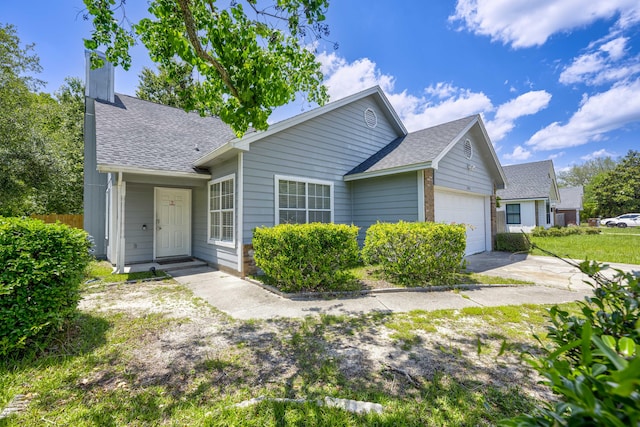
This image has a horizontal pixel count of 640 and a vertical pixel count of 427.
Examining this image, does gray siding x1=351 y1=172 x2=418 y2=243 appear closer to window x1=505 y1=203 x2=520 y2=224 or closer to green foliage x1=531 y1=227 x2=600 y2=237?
green foliage x1=531 y1=227 x2=600 y2=237

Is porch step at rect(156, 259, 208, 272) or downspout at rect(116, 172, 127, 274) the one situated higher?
Answer: downspout at rect(116, 172, 127, 274)

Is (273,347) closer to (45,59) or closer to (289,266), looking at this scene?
(289,266)

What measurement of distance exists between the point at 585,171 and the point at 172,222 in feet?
233

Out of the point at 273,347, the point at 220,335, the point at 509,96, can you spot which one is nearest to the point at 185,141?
the point at 220,335

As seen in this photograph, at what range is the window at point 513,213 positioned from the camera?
20047 millimetres

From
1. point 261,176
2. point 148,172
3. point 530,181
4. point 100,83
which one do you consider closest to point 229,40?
point 261,176

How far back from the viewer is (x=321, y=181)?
28.6 feet

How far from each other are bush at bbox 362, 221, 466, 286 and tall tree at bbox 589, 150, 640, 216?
39738mm

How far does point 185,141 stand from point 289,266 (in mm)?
7085

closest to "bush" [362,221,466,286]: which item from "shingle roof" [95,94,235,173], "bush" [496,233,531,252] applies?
"shingle roof" [95,94,235,173]

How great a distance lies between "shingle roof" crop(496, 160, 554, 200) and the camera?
1916 centimetres

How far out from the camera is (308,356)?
10.3ft

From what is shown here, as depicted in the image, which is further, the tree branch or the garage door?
the garage door

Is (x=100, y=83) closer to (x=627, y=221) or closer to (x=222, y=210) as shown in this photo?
(x=222, y=210)
